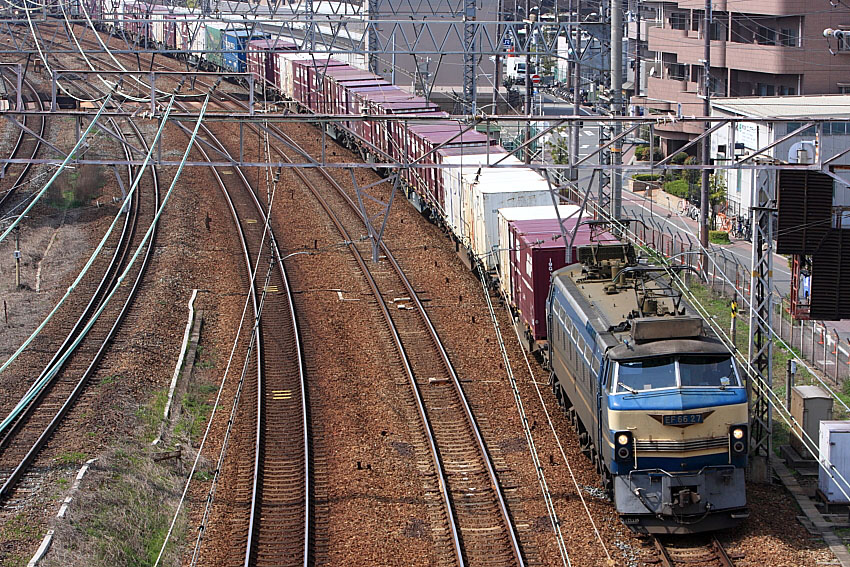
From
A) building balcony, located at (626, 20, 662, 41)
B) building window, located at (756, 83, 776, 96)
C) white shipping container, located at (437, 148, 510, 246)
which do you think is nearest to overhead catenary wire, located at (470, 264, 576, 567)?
white shipping container, located at (437, 148, 510, 246)

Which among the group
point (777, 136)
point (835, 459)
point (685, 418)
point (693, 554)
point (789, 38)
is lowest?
point (693, 554)

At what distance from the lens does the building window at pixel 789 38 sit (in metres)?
37.4

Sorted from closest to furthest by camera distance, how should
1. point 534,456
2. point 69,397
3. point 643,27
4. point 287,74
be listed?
point 534,456 → point 69,397 → point 287,74 → point 643,27

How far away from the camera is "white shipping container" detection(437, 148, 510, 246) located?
985 inches

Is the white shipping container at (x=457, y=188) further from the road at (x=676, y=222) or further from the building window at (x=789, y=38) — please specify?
the building window at (x=789, y=38)

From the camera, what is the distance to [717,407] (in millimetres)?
12242

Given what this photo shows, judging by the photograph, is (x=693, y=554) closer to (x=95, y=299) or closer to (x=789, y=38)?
(x=95, y=299)

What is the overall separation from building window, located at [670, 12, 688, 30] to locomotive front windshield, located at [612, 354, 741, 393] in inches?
1352

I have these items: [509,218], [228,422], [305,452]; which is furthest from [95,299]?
[305,452]

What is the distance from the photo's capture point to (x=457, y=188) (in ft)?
83.7

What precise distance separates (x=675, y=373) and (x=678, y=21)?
3539cm

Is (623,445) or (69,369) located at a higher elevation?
(623,445)

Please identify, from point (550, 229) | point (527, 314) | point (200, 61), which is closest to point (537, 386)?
point (527, 314)

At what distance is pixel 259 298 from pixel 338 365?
4686 mm
